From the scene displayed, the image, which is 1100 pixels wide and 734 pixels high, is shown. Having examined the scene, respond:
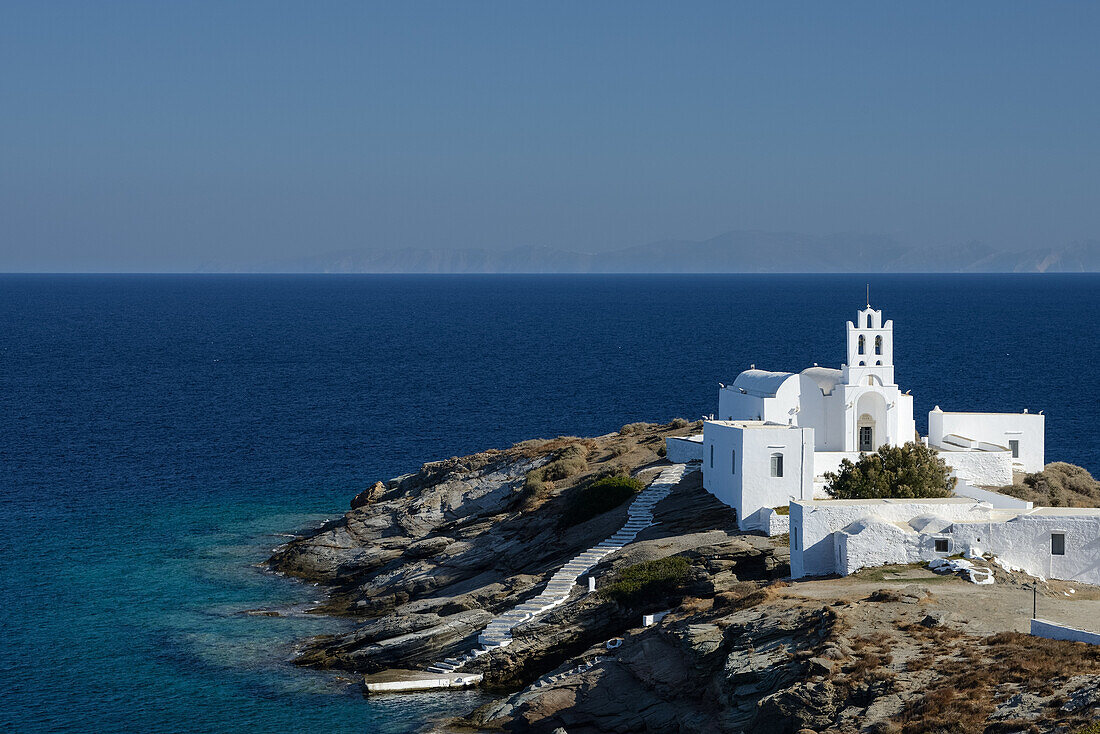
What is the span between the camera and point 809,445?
165 ft

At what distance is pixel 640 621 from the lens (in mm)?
43125

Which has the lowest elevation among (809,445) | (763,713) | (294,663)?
(294,663)

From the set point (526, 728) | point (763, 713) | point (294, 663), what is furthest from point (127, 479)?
point (763, 713)

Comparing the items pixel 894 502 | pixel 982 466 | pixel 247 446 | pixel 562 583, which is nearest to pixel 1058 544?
pixel 894 502

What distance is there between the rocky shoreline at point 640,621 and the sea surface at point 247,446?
325 cm

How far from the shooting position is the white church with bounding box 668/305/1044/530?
54.0m

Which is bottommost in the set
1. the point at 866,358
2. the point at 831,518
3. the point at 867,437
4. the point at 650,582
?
the point at 650,582

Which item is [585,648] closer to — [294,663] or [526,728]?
[526,728]

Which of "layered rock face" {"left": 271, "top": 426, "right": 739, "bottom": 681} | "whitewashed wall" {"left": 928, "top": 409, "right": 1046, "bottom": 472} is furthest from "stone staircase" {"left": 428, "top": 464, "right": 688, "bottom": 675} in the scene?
"whitewashed wall" {"left": 928, "top": 409, "right": 1046, "bottom": 472}

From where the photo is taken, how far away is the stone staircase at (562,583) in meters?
44.6

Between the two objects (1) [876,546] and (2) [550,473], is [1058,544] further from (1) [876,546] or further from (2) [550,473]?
(2) [550,473]

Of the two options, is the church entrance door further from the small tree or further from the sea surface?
the sea surface

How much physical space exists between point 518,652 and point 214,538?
1130 inches

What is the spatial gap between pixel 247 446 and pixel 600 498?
45887mm
